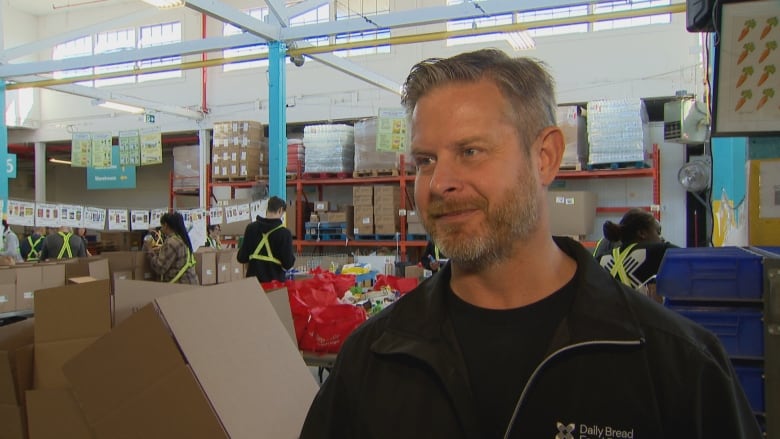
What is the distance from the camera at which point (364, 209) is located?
12305 millimetres

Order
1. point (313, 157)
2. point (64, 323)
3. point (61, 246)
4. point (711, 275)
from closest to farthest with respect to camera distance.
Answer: point (711, 275), point (64, 323), point (61, 246), point (313, 157)

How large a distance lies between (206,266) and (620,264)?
6528mm

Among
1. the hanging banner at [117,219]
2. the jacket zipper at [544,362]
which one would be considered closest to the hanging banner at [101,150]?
the hanging banner at [117,219]

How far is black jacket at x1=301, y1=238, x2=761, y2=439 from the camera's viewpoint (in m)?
1.04

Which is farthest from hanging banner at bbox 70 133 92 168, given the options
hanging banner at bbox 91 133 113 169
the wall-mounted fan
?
the wall-mounted fan

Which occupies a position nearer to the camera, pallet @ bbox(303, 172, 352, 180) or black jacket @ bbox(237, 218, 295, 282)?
black jacket @ bbox(237, 218, 295, 282)

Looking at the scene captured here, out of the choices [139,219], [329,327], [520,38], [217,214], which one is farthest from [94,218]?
[329,327]

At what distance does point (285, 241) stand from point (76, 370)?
412 centimetres

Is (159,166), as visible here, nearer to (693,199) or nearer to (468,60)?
(693,199)

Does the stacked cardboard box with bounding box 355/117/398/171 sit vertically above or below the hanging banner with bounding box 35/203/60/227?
above

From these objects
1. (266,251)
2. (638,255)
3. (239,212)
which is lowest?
(266,251)

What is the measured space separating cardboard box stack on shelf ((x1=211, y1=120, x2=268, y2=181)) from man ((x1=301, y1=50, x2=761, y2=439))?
12.0 meters

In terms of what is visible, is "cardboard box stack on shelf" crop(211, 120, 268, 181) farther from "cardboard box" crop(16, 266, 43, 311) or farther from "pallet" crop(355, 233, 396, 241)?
"cardboard box" crop(16, 266, 43, 311)

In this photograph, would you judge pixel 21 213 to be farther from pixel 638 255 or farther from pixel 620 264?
pixel 638 255
